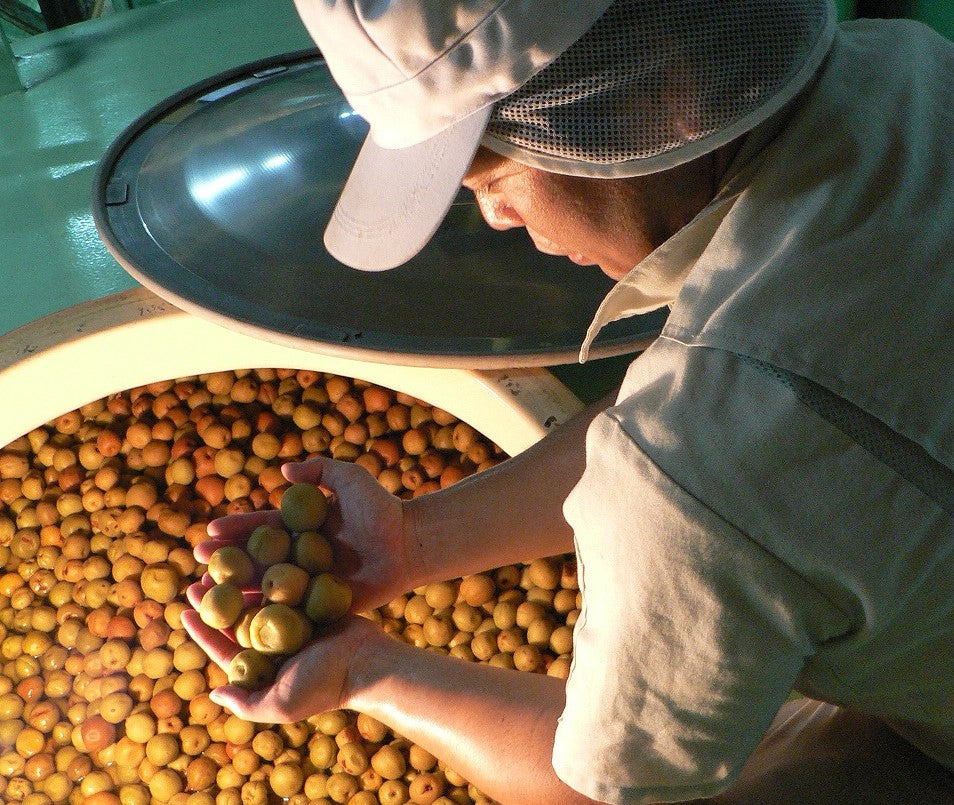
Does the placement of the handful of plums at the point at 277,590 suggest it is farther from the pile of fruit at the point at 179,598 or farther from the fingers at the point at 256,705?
the pile of fruit at the point at 179,598

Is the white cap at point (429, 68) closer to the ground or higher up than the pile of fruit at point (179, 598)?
higher up

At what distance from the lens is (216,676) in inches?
85.6

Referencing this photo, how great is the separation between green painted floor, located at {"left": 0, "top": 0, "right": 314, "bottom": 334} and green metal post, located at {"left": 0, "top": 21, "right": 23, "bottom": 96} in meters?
0.03

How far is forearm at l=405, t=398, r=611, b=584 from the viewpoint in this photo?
4.93 feet

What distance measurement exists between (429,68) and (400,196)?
0.52 ft

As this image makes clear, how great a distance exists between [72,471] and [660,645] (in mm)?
1832

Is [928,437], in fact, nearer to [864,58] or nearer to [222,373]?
[864,58]

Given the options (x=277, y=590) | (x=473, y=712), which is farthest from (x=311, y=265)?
(x=473, y=712)

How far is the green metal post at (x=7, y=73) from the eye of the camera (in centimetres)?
279

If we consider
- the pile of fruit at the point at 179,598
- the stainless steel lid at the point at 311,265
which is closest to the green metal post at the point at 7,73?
the stainless steel lid at the point at 311,265

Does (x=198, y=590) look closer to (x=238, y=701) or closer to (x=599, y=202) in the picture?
(x=238, y=701)

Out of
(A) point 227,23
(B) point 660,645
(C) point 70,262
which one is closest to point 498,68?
(B) point 660,645

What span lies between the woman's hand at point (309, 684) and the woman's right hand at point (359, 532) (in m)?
0.12

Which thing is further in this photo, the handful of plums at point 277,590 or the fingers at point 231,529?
the fingers at point 231,529
